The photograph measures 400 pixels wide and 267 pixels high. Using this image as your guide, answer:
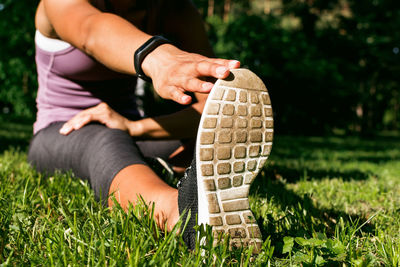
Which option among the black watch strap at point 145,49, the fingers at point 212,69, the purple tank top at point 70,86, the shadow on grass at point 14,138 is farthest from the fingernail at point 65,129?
the shadow on grass at point 14,138

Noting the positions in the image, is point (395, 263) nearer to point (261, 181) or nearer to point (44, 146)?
point (261, 181)

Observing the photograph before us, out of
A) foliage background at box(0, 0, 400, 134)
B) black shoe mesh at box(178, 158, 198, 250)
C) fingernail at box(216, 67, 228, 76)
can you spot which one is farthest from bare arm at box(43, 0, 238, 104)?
foliage background at box(0, 0, 400, 134)

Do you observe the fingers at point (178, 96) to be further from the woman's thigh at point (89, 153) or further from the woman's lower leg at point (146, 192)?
the woman's thigh at point (89, 153)

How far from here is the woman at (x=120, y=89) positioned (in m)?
1.13

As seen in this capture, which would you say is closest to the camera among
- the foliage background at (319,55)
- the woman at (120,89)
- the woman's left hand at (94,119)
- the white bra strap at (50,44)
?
the woman at (120,89)

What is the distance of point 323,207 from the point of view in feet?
6.31

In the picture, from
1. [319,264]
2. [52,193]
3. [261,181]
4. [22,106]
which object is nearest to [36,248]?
[52,193]

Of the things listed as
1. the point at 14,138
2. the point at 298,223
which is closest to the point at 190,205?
the point at 298,223

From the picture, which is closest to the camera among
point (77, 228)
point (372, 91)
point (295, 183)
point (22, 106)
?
point (77, 228)

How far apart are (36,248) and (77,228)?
133 millimetres

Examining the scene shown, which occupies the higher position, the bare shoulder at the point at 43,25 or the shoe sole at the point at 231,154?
the bare shoulder at the point at 43,25

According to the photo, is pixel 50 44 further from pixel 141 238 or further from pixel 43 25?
pixel 141 238

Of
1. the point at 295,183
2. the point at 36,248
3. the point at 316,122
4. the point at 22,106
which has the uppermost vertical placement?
the point at 36,248

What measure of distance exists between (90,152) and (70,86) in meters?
0.75
